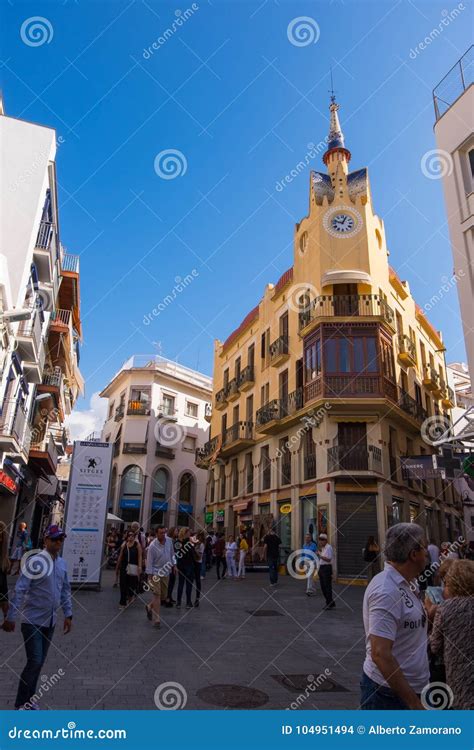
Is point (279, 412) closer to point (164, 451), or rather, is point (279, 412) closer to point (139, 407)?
point (164, 451)

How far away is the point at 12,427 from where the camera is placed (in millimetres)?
17422

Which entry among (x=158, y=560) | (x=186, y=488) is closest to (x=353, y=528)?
(x=158, y=560)

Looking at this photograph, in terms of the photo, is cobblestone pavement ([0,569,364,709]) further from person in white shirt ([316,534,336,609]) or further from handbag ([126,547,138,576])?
handbag ([126,547,138,576])

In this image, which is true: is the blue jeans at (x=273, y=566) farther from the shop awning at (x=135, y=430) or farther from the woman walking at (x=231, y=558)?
the shop awning at (x=135, y=430)

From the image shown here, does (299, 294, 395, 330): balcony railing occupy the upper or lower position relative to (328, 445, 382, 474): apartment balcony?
upper

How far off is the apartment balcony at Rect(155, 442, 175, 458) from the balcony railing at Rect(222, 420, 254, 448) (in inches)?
510

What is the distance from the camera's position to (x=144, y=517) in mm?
40625

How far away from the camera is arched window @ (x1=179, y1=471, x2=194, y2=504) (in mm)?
44094

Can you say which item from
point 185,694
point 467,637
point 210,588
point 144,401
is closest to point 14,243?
point 210,588

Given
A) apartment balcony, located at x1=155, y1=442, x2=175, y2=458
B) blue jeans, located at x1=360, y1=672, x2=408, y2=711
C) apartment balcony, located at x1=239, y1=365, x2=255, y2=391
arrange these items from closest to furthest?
blue jeans, located at x1=360, y1=672, x2=408, y2=711, apartment balcony, located at x1=239, y1=365, x2=255, y2=391, apartment balcony, located at x1=155, y1=442, x2=175, y2=458

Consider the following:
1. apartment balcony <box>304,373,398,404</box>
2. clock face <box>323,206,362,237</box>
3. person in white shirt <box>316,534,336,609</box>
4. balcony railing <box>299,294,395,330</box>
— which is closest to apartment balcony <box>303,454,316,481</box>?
apartment balcony <box>304,373,398,404</box>

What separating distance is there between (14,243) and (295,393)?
13840 millimetres

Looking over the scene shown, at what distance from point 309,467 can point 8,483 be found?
1272 centimetres

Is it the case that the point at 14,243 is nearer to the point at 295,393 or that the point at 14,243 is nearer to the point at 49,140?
the point at 49,140
